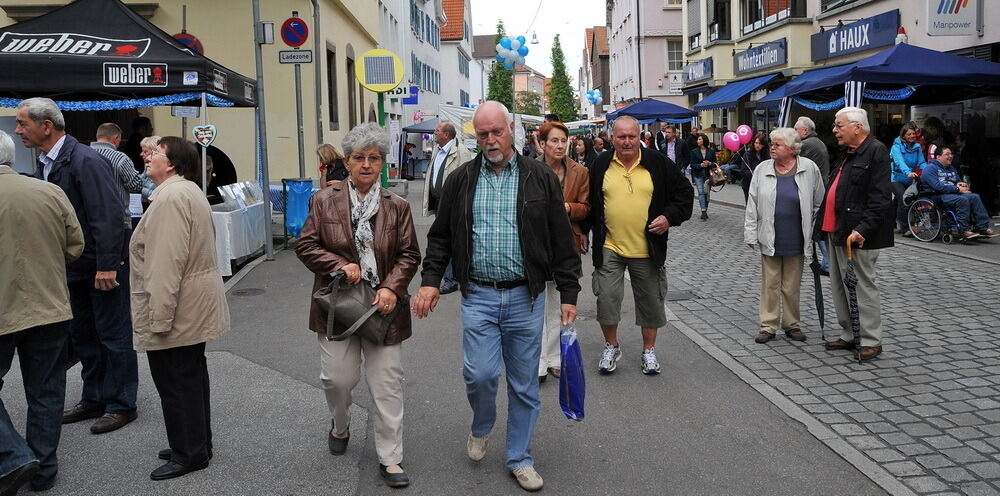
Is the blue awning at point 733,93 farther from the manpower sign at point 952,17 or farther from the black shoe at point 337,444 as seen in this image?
the black shoe at point 337,444

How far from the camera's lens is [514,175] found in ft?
14.4

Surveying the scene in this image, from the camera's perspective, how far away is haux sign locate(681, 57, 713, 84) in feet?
100

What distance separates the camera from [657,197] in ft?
19.9

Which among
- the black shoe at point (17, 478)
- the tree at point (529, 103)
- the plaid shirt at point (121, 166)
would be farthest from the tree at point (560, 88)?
the black shoe at point (17, 478)

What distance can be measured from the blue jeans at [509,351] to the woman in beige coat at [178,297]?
4.39 ft

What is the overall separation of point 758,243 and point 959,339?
5.79 ft

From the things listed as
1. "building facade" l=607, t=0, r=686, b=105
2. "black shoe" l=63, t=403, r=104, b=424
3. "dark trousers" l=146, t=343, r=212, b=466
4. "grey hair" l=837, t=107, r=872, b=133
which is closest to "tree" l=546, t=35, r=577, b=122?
"building facade" l=607, t=0, r=686, b=105

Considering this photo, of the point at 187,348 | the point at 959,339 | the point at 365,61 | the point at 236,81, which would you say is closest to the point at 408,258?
the point at 187,348

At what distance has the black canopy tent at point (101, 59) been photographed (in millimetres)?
10422

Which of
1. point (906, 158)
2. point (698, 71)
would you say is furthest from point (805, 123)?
point (698, 71)

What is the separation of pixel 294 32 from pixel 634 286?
1003 cm

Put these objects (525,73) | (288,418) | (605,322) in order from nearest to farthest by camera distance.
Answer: (288,418) → (605,322) → (525,73)

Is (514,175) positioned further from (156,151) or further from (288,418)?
(288,418)

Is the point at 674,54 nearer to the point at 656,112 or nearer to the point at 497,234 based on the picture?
the point at 656,112
